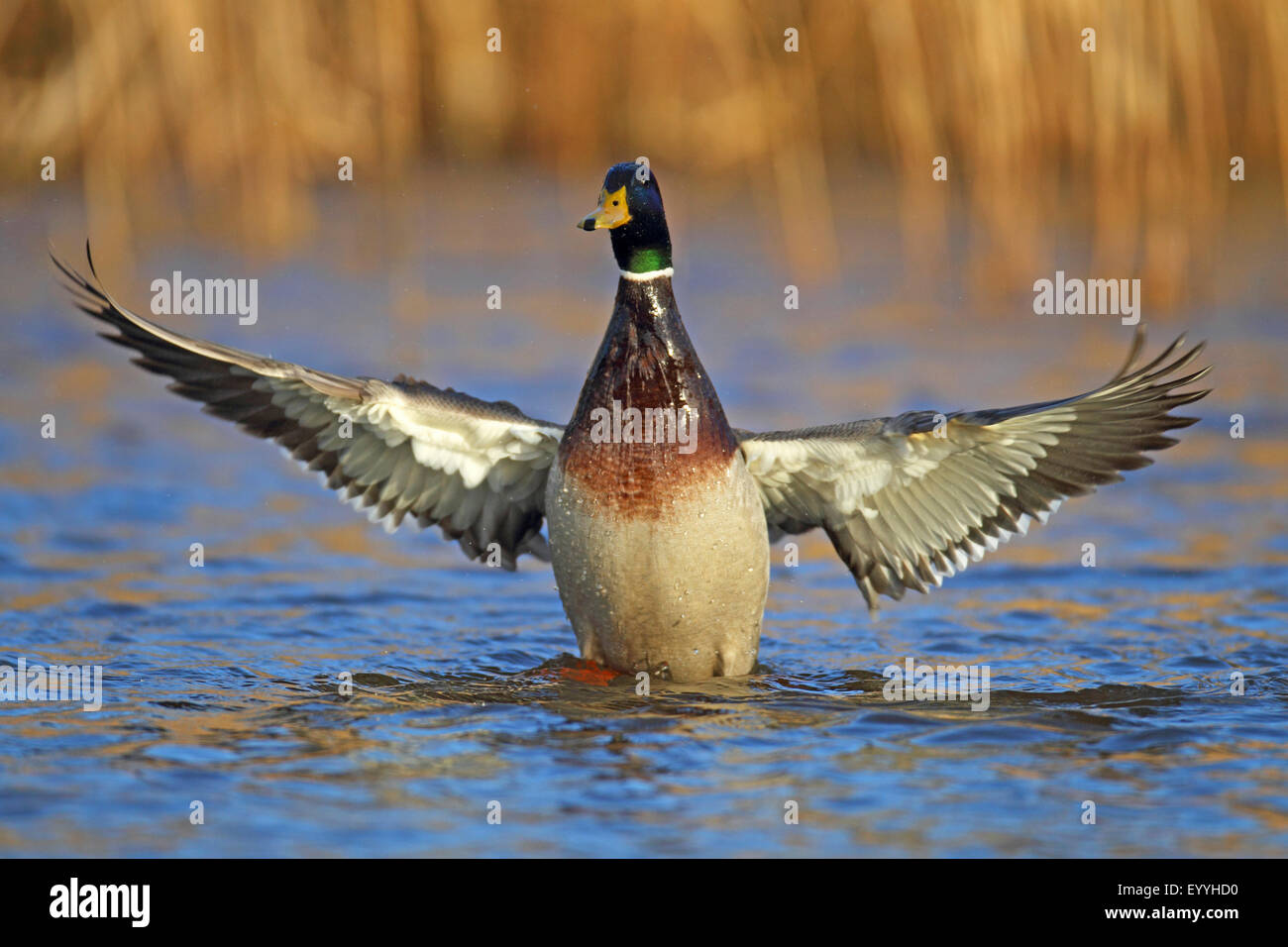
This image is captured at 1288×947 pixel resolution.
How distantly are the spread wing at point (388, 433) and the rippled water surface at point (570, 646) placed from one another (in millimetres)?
625

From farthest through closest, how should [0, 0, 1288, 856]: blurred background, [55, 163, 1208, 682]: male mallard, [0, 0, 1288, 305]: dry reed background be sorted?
1. [0, 0, 1288, 305]: dry reed background
2. [55, 163, 1208, 682]: male mallard
3. [0, 0, 1288, 856]: blurred background

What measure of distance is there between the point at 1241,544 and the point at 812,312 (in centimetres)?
540

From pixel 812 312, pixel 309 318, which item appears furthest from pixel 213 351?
pixel 812 312

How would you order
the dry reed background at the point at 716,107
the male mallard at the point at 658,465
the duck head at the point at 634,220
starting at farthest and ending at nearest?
the dry reed background at the point at 716,107
the duck head at the point at 634,220
the male mallard at the point at 658,465

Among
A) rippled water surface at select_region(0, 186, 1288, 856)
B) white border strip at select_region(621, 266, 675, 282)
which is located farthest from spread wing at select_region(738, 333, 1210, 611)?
white border strip at select_region(621, 266, 675, 282)

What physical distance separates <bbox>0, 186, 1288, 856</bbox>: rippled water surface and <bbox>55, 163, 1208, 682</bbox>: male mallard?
48 centimetres

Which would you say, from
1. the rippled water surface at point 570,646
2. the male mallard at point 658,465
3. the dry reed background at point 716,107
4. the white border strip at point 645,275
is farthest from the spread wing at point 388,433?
the dry reed background at point 716,107

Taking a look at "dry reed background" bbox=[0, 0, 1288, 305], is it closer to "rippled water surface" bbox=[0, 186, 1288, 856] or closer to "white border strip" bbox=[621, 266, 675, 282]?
"rippled water surface" bbox=[0, 186, 1288, 856]

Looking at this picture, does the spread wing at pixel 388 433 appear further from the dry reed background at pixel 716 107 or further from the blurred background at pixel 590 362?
the dry reed background at pixel 716 107

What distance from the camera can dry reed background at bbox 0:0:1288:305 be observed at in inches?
498

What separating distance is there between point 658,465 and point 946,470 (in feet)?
4.34

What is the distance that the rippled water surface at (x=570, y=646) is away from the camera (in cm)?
551

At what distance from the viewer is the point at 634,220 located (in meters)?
6.79

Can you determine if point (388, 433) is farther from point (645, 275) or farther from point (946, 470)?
point (946, 470)
